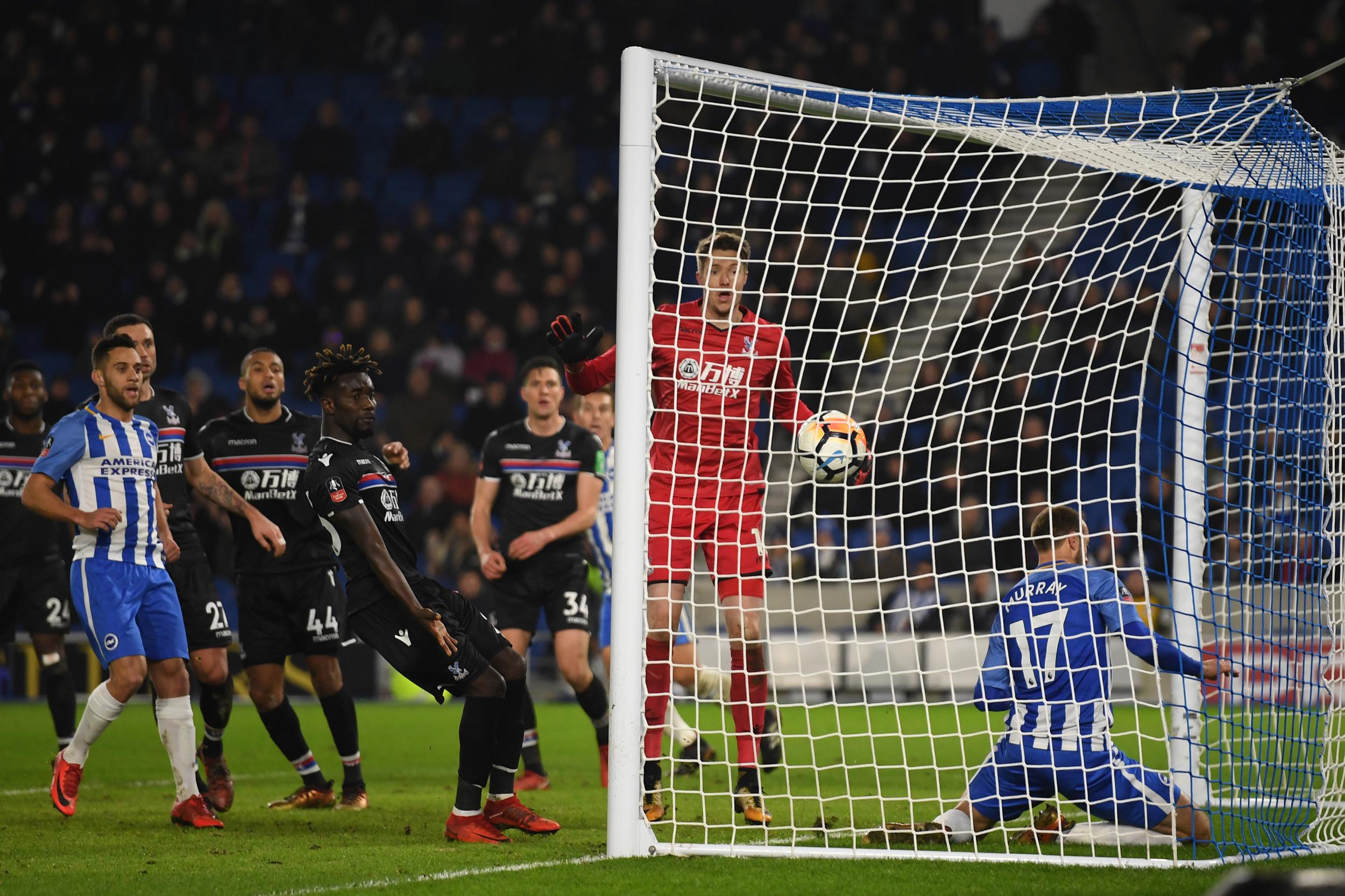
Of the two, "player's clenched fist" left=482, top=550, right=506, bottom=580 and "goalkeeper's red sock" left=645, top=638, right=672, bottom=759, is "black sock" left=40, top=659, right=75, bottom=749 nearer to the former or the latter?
"player's clenched fist" left=482, top=550, right=506, bottom=580

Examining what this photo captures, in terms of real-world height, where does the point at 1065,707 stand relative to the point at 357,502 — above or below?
below

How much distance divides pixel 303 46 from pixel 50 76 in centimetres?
348

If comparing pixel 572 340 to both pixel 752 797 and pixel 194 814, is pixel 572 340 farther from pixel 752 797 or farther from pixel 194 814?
pixel 194 814

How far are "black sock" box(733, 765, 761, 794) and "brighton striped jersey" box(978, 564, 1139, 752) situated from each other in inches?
39.9

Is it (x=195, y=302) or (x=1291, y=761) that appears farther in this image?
(x=195, y=302)

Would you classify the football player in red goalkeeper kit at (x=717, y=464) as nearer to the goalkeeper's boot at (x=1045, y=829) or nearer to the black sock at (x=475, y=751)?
the black sock at (x=475, y=751)

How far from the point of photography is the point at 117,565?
5801 millimetres

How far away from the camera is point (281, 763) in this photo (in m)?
8.77

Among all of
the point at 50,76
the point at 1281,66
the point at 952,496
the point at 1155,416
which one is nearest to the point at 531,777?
the point at 952,496

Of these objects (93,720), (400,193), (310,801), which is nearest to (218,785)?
(310,801)

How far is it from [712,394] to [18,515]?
5.07 metres

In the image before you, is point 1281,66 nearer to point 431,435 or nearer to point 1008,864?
point 431,435

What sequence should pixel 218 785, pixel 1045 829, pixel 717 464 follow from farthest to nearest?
pixel 218 785
pixel 717 464
pixel 1045 829

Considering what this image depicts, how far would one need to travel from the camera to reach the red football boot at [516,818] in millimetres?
5371
